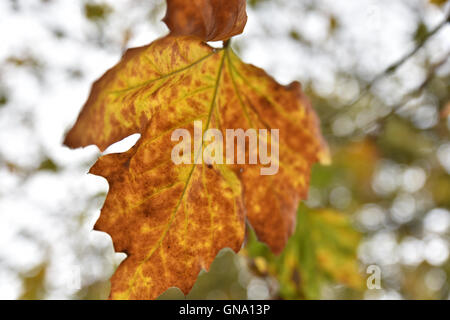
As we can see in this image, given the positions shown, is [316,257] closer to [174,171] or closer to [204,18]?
[174,171]

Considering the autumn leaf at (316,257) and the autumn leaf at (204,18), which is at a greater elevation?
the autumn leaf at (204,18)

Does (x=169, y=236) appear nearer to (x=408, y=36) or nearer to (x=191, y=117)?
(x=191, y=117)

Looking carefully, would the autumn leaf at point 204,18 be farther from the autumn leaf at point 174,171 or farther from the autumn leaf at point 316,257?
the autumn leaf at point 316,257

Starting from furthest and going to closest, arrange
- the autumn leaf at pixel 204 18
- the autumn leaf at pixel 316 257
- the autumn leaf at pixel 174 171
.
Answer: the autumn leaf at pixel 316 257 < the autumn leaf at pixel 174 171 < the autumn leaf at pixel 204 18

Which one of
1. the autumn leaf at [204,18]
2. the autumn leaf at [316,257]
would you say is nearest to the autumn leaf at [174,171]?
the autumn leaf at [204,18]

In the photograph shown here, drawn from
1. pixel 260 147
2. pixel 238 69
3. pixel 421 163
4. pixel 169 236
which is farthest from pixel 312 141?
pixel 421 163
